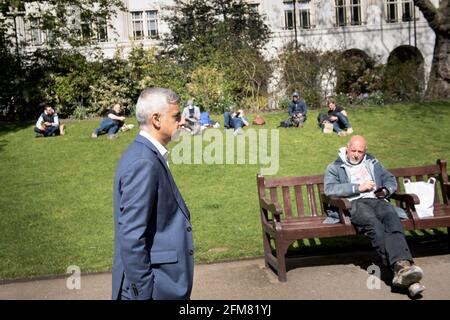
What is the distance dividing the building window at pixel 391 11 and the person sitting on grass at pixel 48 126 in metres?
26.6

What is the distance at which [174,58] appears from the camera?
27516 mm

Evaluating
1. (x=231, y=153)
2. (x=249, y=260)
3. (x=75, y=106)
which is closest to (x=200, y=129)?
(x=231, y=153)

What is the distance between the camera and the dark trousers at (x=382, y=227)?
5742 mm

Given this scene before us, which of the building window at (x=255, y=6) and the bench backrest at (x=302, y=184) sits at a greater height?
the building window at (x=255, y=6)

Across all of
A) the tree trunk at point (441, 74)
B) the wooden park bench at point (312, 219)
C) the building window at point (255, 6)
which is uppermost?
the building window at point (255, 6)

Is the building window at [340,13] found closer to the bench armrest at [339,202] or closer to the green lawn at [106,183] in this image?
the green lawn at [106,183]

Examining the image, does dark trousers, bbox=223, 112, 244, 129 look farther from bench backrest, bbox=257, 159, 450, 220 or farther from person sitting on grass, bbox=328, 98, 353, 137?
bench backrest, bbox=257, 159, 450, 220

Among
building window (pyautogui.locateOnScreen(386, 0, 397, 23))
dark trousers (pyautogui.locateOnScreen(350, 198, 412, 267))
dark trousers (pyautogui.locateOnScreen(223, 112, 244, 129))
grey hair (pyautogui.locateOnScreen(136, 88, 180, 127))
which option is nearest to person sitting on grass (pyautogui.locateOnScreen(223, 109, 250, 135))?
dark trousers (pyautogui.locateOnScreen(223, 112, 244, 129))

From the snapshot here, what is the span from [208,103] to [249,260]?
16.0 metres

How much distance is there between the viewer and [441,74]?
23.0m

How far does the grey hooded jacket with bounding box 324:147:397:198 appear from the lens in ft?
21.7

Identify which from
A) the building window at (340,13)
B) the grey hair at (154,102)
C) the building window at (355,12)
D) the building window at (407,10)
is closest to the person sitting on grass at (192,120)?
the grey hair at (154,102)

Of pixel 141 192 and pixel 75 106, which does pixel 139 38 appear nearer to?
pixel 75 106

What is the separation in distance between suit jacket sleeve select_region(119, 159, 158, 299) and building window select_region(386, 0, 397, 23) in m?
37.6
